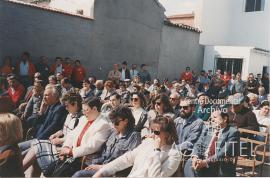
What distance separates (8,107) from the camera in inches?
181

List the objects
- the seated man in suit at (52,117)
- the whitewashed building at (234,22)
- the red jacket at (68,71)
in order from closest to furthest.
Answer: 1. the seated man in suit at (52,117)
2. the red jacket at (68,71)
3. the whitewashed building at (234,22)

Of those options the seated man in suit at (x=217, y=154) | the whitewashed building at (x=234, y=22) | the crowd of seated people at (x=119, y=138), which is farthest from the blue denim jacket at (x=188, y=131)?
the whitewashed building at (x=234, y=22)

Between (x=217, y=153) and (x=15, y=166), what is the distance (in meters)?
2.26

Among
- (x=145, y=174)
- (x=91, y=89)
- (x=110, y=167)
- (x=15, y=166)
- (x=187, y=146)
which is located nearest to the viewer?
(x=15, y=166)

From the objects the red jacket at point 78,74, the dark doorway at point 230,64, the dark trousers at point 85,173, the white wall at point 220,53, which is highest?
the white wall at point 220,53

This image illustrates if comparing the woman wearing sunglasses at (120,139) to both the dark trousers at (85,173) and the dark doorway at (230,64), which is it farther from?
the dark doorway at (230,64)

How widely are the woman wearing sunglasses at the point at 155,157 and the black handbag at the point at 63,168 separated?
0.57 metres

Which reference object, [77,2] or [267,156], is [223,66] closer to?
[77,2]

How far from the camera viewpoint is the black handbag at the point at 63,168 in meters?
4.18

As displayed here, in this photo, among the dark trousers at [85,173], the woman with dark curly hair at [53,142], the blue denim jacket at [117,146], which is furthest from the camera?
the woman with dark curly hair at [53,142]

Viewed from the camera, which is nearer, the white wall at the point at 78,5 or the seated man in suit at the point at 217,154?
the seated man in suit at the point at 217,154

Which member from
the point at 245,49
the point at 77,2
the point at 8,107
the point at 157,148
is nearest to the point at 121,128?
the point at 157,148

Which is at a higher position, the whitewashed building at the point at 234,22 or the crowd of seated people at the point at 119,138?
the whitewashed building at the point at 234,22

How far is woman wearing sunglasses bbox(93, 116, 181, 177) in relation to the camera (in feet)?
11.3
